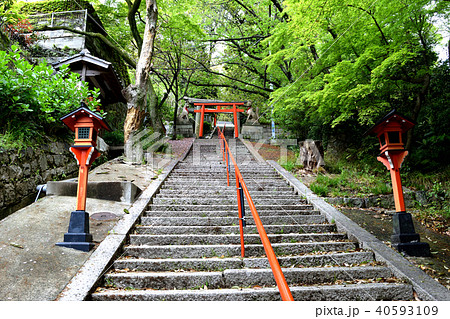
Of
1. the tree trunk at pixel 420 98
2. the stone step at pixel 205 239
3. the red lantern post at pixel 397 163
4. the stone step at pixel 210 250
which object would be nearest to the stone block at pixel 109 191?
the stone step at pixel 205 239

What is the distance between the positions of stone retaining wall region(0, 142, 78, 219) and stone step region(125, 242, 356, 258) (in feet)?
9.65

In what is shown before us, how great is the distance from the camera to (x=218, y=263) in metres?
3.45

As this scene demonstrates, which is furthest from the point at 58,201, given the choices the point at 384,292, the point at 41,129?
the point at 384,292

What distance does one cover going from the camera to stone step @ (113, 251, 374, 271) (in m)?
3.39

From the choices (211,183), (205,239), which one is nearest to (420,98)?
(211,183)

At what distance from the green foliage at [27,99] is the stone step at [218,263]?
3.90 metres

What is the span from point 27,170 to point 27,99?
1.54 m

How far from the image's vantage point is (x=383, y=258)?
142 inches

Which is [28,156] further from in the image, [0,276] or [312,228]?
[312,228]

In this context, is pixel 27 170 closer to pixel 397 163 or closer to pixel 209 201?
pixel 209 201

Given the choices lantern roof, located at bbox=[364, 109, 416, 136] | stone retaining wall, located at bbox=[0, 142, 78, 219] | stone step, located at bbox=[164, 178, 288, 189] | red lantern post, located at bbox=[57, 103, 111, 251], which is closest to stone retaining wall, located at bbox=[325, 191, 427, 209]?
stone step, located at bbox=[164, 178, 288, 189]

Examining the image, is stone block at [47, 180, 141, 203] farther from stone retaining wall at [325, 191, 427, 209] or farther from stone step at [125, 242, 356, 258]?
stone retaining wall at [325, 191, 427, 209]

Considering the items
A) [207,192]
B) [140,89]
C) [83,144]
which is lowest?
[207,192]

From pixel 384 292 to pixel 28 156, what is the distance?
6946mm
